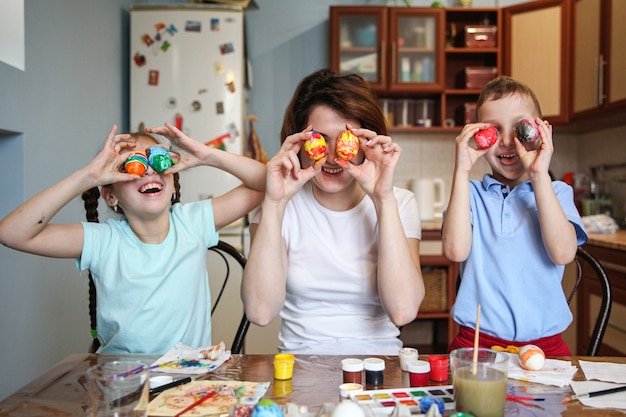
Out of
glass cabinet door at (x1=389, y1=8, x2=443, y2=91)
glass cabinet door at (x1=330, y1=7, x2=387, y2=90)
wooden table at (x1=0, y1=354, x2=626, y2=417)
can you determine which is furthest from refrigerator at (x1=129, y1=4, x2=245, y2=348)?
wooden table at (x1=0, y1=354, x2=626, y2=417)

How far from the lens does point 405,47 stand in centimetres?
372

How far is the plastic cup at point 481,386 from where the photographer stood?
854 millimetres

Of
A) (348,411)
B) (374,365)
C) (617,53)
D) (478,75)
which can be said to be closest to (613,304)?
(617,53)

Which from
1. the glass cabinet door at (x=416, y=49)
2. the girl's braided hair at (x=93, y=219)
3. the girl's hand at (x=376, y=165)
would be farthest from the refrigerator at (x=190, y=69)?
the girl's hand at (x=376, y=165)

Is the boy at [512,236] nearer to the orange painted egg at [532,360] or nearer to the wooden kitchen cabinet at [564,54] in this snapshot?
the orange painted egg at [532,360]

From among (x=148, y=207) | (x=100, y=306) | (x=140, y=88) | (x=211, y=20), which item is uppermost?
(x=211, y=20)

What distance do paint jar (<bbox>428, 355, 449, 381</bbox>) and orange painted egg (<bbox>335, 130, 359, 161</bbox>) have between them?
577 mm

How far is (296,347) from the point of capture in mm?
1461

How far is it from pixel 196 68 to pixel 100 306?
2242 mm

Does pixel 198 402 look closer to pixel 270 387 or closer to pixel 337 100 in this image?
pixel 270 387

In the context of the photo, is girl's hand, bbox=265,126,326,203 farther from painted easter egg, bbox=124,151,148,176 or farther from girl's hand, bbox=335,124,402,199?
painted easter egg, bbox=124,151,148,176

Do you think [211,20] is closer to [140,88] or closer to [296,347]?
[140,88]

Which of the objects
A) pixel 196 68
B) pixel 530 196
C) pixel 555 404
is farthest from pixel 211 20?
pixel 555 404

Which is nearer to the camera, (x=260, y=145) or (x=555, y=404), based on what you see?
(x=555, y=404)
